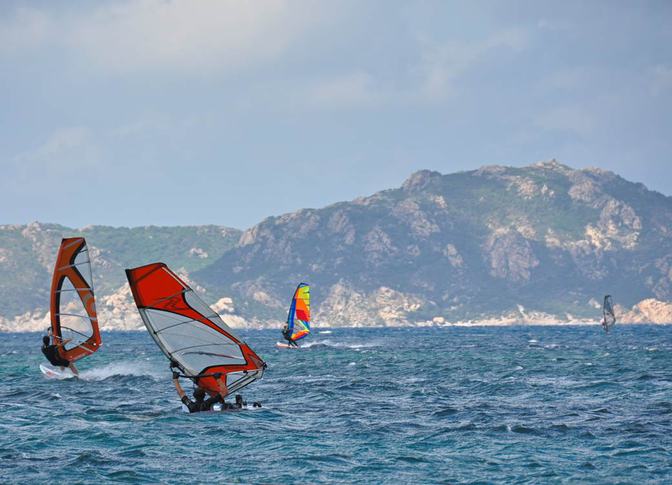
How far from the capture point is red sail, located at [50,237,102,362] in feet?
186

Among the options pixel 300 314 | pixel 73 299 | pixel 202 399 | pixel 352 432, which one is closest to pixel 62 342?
pixel 73 299

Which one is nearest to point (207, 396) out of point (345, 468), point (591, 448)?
point (345, 468)

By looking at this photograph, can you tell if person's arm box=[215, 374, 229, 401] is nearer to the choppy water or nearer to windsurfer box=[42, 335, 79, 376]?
the choppy water

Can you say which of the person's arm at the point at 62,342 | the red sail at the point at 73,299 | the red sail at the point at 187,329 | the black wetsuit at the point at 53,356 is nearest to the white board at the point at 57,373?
the black wetsuit at the point at 53,356

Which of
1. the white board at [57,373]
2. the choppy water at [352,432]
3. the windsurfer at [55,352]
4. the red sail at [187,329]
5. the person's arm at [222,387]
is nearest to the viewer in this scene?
the choppy water at [352,432]

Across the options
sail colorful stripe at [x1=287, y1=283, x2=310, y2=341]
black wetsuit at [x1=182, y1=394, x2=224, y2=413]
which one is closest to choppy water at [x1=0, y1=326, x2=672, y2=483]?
black wetsuit at [x1=182, y1=394, x2=224, y2=413]

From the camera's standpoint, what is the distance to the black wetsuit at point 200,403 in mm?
40281

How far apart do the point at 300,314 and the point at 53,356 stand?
58515 mm

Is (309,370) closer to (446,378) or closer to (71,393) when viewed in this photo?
(446,378)

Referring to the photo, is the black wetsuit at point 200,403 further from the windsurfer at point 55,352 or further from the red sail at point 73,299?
the windsurfer at point 55,352

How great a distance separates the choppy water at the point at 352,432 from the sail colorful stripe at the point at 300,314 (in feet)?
169

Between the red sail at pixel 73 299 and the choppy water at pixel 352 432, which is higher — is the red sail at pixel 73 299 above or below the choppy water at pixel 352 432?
above

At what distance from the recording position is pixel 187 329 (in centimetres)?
3800

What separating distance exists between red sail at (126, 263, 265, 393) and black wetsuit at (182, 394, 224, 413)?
57 centimetres
